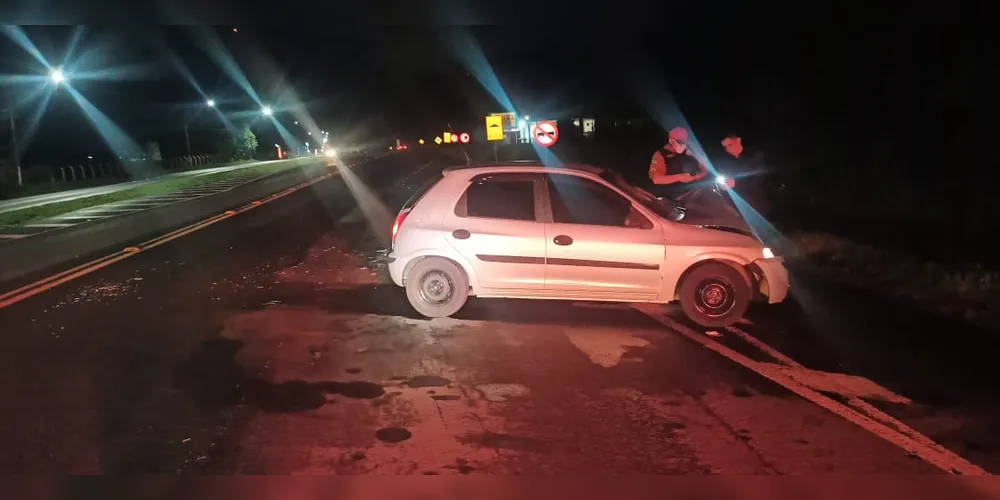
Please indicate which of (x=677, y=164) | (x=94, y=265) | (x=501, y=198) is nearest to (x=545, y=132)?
(x=677, y=164)

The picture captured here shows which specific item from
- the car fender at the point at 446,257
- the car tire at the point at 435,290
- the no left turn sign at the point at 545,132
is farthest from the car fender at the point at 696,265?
the no left turn sign at the point at 545,132

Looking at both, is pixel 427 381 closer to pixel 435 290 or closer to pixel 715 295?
pixel 435 290

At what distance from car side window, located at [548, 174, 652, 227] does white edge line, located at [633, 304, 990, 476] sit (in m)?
1.33

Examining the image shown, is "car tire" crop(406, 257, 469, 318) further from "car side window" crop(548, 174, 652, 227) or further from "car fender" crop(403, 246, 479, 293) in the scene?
"car side window" crop(548, 174, 652, 227)

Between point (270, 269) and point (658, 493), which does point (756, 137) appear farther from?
point (658, 493)

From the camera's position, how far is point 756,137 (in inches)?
886

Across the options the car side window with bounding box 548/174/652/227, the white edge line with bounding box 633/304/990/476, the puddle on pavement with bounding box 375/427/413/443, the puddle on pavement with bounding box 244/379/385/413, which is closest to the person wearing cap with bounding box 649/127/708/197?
the car side window with bounding box 548/174/652/227

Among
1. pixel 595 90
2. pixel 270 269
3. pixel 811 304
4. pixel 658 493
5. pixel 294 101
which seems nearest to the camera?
pixel 658 493

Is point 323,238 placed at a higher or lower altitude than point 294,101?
lower

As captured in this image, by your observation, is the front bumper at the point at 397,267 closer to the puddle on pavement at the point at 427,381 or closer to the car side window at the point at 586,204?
the car side window at the point at 586,204

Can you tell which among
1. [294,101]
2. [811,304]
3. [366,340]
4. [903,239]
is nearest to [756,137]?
[903,239]

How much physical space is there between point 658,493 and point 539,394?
179cm

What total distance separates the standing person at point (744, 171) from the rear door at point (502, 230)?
3115 millimetres

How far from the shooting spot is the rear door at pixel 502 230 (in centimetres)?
810
